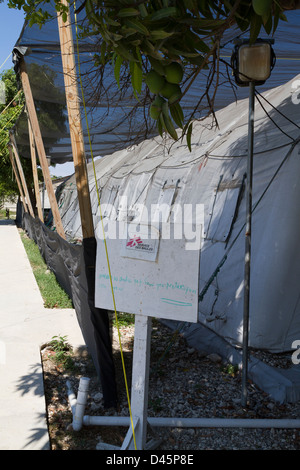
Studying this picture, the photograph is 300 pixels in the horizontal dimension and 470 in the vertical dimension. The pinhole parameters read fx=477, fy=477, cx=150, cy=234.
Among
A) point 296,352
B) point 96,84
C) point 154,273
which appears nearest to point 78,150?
point 154,273

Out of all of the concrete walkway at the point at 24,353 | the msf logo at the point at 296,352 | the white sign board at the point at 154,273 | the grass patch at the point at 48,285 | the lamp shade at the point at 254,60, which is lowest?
the grass patch at the point at 48,285

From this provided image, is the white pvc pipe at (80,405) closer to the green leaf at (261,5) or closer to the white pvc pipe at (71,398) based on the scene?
the white pvc pipe at (71,398)

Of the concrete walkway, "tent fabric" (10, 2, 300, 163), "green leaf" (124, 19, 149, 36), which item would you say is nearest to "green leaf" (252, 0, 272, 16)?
"green leaf" (124, 19, 149, 36)

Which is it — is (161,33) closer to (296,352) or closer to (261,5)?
(261,5)

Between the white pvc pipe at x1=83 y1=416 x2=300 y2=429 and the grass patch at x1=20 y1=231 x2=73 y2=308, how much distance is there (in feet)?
13.6

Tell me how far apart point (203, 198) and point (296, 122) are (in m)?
2.07

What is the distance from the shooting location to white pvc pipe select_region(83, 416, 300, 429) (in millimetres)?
3578

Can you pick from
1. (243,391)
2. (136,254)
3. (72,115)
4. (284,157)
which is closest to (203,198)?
(284,157)

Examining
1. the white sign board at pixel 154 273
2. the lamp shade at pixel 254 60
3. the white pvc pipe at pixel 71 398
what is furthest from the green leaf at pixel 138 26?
the white pvc pipe at pixel 71 398

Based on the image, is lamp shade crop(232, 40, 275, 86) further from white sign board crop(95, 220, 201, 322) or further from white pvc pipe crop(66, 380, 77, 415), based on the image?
white pvc pipe crop(66, 380, 77, 415)

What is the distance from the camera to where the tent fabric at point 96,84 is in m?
4.46

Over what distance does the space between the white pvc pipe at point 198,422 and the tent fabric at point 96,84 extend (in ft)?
6.90

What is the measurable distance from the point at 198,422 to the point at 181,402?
0.77 metres

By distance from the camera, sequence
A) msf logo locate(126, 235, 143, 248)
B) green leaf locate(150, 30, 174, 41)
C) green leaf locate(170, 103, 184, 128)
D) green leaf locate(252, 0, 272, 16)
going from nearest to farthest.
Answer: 1. green leaf locate(252, 0, 272, 16)
2. green leaf locate(150, 30, 174, 41)
3. green leaf locate(170, 103, 184, 128)
4. msf logo locate(126, 235, 143, 248)
